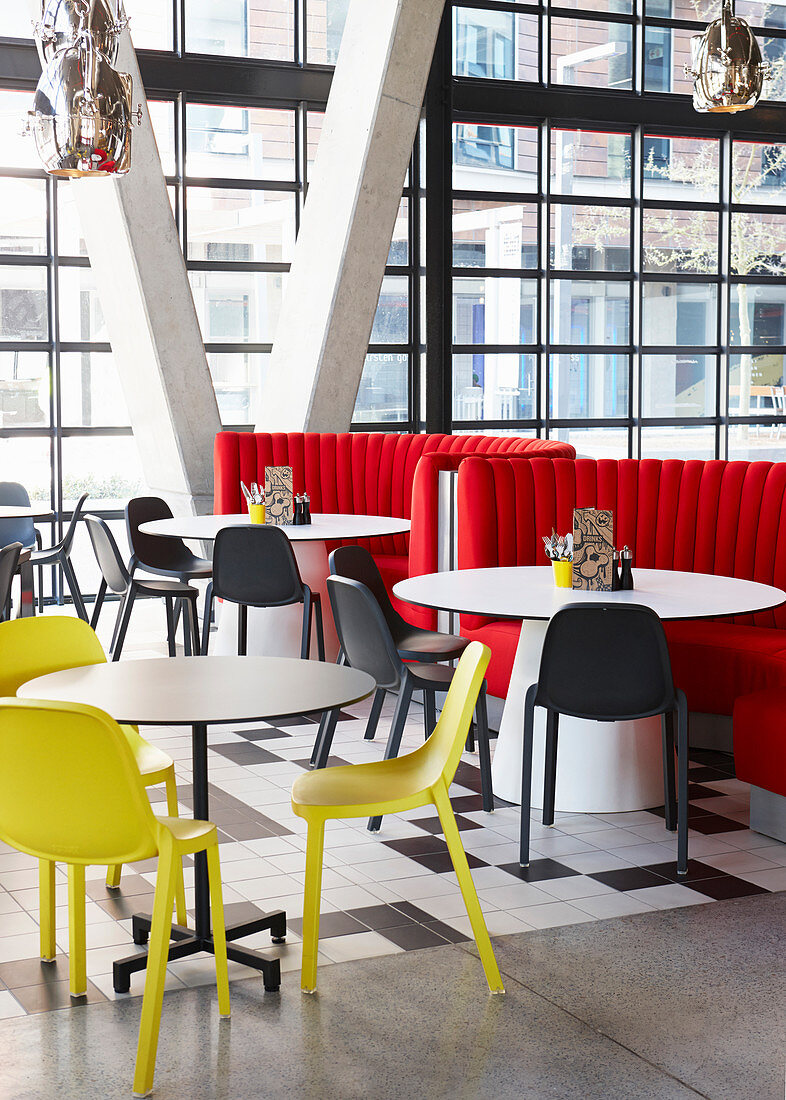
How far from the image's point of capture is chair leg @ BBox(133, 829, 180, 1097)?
8.29 ft

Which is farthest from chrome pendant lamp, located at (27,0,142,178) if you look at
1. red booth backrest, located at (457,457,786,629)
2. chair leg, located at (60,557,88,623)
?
chair leg, located at (60,557,88,623)

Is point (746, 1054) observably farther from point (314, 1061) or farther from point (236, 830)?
point (236, 830)

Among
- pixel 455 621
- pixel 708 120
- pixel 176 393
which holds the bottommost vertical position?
pixel 455 621

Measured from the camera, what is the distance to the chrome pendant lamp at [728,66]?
5.45 metres

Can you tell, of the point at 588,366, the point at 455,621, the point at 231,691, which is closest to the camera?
the point at 231,691

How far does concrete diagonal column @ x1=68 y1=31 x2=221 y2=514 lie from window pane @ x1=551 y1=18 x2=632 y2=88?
3.82 meters

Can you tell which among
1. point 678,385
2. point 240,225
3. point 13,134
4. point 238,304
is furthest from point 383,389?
point 13,134

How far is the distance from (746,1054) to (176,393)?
631 cm

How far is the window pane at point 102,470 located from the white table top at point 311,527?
2.46m

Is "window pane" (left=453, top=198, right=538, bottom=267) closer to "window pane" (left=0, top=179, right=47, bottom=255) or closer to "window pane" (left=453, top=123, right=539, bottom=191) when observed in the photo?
"window pane" (left=453, top=123, right=539, bottom=191)

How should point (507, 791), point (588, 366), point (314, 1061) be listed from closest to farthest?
point (314, 1061), point (507, 791), point (588, 366)

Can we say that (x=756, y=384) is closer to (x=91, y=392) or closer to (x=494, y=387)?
(x=494, y=387)

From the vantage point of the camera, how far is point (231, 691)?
2.91m

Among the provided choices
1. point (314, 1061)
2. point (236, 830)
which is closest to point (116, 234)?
point (236, 830)
